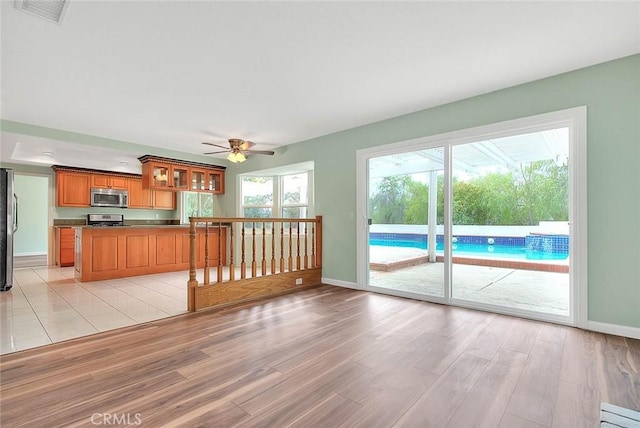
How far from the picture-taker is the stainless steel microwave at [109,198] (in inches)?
278

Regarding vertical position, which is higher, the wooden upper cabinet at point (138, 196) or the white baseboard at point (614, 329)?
the wooden upper cabinet at point (138, 196)

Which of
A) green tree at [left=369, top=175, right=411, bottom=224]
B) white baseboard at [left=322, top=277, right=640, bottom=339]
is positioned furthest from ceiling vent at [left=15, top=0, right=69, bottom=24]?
white baseboard at [left=322, top=277, right=640, bottom=339]

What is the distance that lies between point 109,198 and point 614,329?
29.7ft

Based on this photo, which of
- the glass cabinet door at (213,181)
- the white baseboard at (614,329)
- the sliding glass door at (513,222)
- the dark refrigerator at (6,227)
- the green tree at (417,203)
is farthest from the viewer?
the glass cabinet door at (213,181)

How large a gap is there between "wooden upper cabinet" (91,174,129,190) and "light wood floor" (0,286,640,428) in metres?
5.93

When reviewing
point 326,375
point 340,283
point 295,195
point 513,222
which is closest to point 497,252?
point 513,222

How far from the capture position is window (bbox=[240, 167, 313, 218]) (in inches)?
233

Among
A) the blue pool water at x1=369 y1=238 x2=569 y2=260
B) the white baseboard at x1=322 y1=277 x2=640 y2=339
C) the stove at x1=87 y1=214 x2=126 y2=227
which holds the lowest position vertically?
the white baseboard at x1=322 y1=277 x2=640 y2=339

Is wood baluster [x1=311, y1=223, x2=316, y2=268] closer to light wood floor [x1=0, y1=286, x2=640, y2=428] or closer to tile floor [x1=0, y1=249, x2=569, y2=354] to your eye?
tile floor [x1=0, y1=249, x2=569, y2=354]

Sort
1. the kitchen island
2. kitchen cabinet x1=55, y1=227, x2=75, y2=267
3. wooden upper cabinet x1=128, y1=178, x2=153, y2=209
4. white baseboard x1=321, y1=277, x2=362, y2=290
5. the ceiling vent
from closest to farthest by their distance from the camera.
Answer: the ceiling vent
white baseboard x1=321, y1=277, x2=362, y2=290
the kitchen island
kitchen cabinet x1=55, y1=227, x2=75, y2=267
wooden upper cabinet x1=128, y1=178, x2=153, y2=209

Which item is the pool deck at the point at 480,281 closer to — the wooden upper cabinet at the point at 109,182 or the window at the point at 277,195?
the window at the point at 277,195

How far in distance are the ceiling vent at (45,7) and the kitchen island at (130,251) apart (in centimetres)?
311

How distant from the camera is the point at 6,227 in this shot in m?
4.29

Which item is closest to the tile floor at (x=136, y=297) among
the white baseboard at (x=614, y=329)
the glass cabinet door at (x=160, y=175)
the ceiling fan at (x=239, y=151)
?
the white baseboard at (x=614, y=329)
